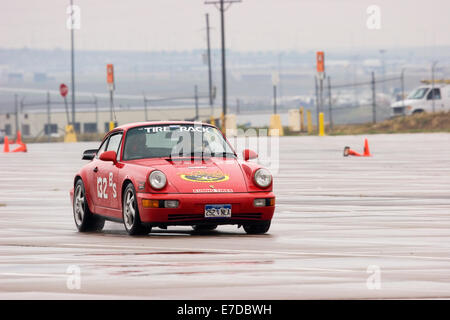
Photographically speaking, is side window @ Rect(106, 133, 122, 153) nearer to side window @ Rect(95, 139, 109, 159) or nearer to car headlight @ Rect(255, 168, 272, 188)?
side window @ Rect(95, 139, 109, 159)

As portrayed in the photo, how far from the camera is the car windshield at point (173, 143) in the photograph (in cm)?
1351

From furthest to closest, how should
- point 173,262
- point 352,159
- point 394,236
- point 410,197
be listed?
point 352,159
point 410,197
point 394,236
point 173,262

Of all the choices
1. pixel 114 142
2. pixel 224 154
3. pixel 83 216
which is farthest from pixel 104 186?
pixel 224 154

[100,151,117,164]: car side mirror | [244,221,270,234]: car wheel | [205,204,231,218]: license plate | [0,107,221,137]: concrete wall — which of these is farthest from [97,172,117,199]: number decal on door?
[0,107,221,137]: concrete wall

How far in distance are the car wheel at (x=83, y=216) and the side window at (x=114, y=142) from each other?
62 centimetres

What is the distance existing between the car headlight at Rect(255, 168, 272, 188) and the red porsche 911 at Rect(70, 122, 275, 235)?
0.04 feet

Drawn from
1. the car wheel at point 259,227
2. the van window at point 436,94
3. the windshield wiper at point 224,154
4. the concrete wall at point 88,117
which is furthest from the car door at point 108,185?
the concrete wall at point 88,117

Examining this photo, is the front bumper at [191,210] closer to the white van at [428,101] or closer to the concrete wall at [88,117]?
the white van at [428,101]

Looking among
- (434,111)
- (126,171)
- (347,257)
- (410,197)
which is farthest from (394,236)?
(434,111)

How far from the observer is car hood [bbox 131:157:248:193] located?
12.5 meters

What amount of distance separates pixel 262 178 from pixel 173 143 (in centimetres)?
143
